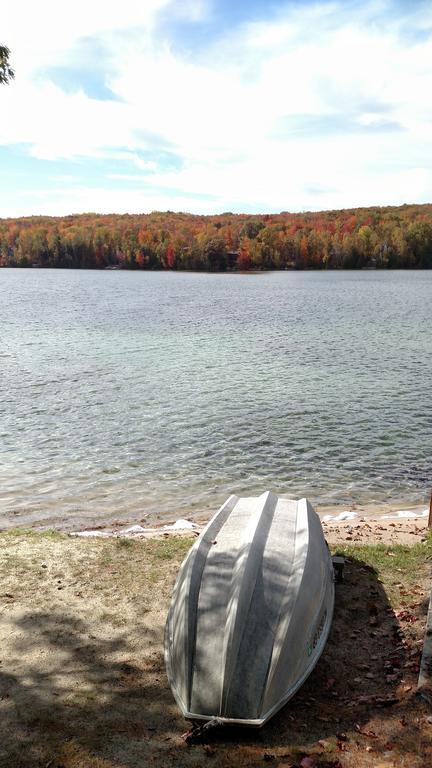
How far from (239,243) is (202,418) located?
136 meters

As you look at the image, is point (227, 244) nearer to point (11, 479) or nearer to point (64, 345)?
point (64, 345)

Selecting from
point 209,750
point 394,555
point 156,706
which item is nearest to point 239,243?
point 394,555

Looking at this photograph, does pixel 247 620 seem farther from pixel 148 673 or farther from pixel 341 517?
pixel 341 517

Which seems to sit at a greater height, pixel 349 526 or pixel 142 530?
pixel 349 526

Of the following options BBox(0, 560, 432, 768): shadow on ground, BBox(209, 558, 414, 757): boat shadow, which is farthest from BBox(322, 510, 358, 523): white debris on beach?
BBox(0, 560, 432, 768): shadow on ground

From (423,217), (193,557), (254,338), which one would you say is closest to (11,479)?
(193,557)

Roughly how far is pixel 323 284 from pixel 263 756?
9160cm

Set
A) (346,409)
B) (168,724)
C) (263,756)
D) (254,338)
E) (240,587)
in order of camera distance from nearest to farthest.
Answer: (263,756) < (168,724) < (240,587) < (346,409) < (254,338)

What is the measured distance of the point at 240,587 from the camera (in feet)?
20.1

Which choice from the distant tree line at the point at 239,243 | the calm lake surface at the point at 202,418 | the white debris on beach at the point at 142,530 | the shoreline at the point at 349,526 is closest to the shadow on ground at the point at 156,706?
the shoreline at the point at 349,526

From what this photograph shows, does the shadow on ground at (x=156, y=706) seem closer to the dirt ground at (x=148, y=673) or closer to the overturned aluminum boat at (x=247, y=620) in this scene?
the dirt ground at (x=148, y=673)

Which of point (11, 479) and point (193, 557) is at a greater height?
point (193, 557)

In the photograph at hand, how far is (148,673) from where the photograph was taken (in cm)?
652

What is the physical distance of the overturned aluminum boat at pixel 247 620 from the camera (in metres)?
5.49
